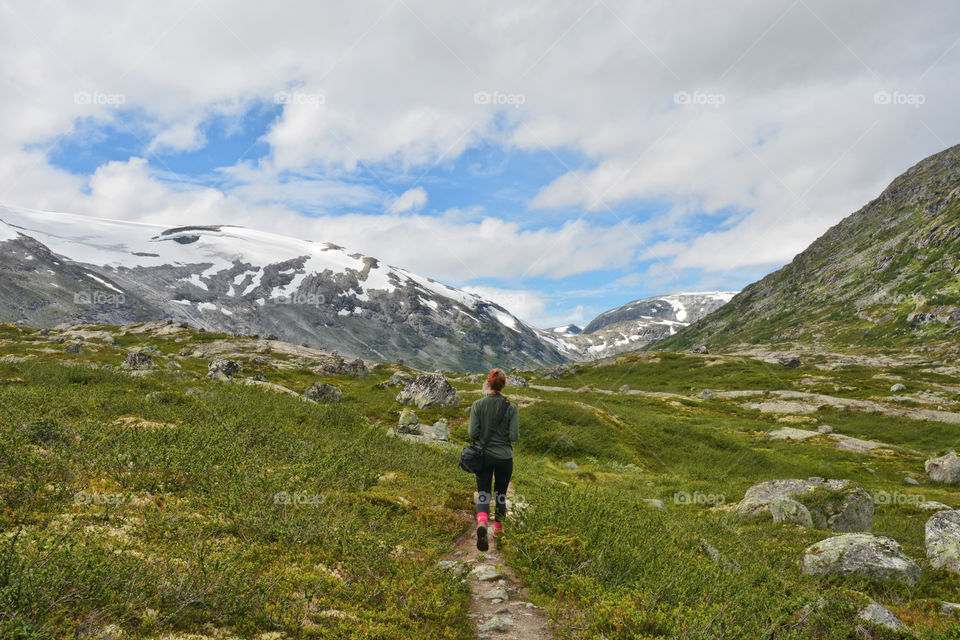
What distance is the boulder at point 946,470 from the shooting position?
28531mm

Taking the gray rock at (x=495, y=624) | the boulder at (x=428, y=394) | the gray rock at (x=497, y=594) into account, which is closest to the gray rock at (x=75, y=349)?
the boulder at (x=428, y=394)

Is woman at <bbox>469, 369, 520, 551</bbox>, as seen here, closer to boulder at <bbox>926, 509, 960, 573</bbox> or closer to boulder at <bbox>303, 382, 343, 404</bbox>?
boulder at <bbox>926, 509, 960, 573</bbox>

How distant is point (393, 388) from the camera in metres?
51.5

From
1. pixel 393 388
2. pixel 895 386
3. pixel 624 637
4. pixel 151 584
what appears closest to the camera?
pixel 151 584

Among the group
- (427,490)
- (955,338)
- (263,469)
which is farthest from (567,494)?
(955,338)

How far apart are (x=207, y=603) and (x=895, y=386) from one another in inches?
3750

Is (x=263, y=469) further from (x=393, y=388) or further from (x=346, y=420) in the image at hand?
(x=393, y=388)

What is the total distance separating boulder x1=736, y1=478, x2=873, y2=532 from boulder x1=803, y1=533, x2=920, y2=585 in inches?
182

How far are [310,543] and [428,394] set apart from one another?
30957 millimetres

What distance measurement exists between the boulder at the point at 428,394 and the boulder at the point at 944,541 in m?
30.2

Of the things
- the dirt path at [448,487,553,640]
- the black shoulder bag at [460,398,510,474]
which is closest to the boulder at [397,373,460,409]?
the black shoulder bag at [460,398,510,474]

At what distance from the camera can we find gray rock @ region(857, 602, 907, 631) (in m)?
7.48

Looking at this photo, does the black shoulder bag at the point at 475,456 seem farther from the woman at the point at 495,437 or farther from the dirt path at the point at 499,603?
the dirt path at the point at 499,603

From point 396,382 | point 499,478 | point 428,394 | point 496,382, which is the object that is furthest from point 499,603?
point 396,382
